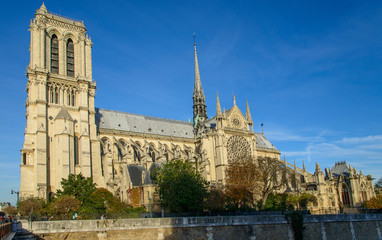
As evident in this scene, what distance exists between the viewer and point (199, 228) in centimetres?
2675

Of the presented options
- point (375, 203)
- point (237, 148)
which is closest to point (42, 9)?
point (237, 148)

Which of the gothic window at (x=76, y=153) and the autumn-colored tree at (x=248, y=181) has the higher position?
the gothic window at (x=76, y=153)

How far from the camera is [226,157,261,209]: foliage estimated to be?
131 ft

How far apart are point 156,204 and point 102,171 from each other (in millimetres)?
12352

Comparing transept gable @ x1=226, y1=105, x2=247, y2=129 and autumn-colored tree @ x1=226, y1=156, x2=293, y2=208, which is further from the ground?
transept gable @ x1=226, y1=105, x2=247, y2=129

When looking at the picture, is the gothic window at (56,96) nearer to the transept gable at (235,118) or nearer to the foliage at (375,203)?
the transept gable at (235,118)

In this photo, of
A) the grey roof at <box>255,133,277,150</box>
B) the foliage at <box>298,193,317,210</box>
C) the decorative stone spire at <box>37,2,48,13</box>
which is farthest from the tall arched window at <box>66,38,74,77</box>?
the grey roof at <box>255,133,277,150</box>

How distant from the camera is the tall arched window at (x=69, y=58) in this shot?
50019mm

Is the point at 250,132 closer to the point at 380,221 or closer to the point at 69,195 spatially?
the point at 380,221

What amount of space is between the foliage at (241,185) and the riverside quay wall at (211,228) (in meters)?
8.47

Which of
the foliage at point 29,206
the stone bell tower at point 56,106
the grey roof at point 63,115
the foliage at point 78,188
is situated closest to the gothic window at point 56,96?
the stone bell tower at point 56,106

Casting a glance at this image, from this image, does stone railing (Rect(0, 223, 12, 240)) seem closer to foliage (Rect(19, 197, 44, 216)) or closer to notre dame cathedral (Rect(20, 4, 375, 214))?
foliage (Rect(19, 197, 44, 216))

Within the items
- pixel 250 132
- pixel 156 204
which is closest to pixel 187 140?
pixel 250 132

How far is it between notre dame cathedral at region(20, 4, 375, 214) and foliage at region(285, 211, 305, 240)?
14.3 metres
